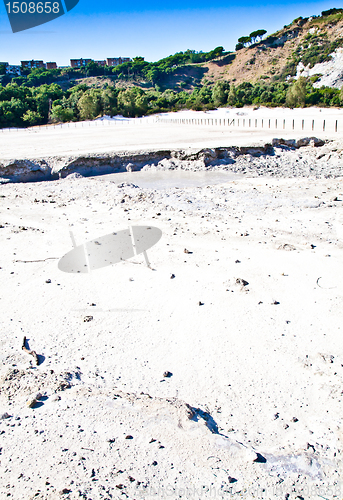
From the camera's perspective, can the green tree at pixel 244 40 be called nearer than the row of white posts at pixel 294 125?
No

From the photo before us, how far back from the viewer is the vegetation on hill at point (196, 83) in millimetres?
45812

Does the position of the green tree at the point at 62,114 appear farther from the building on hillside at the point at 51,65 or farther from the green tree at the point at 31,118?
the building on hillside at the point at 51,65

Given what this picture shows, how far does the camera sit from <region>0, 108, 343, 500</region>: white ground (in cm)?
290

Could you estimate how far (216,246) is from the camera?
7422 mm

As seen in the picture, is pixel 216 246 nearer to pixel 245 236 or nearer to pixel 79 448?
pixel 245 236

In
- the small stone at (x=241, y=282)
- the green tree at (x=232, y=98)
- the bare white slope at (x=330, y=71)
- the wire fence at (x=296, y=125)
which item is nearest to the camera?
the small stone at (x=241, y=282)

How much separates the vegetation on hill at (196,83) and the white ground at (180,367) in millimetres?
39000

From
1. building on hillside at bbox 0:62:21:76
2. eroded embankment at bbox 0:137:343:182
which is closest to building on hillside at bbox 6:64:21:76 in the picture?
building on hillside at bbox 0:62:21:76

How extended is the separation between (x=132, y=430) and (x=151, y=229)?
5.53m

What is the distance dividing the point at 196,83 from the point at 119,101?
1903 inches

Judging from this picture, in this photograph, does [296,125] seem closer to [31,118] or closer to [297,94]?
[297,94]

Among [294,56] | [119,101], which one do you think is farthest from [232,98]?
[294,56]

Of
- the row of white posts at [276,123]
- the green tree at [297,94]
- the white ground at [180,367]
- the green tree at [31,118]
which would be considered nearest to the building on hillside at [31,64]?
the green tree at [31,118]

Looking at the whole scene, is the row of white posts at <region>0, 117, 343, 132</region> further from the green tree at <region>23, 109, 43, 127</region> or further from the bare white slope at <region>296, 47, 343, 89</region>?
the bare white slope at <region>296, 47, 343, 89</region>
